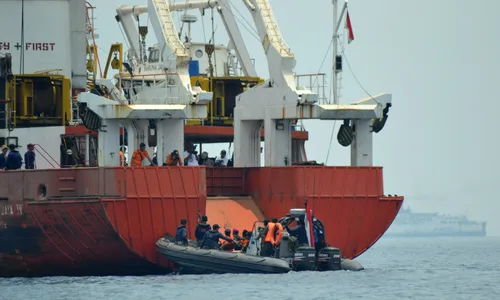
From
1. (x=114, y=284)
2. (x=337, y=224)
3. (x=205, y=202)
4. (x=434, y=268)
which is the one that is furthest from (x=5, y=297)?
(x=434, y=268)

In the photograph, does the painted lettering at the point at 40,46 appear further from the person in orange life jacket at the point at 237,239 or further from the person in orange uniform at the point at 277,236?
the person in orange uniform at the point at 277,236

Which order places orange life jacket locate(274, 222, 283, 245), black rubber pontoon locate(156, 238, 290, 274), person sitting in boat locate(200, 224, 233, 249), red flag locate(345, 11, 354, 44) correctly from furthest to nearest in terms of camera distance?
1. red flag locate(345, 11, 354, 44)
2. person sitting in boat locate(200, 224, 233, 249)
3. orange life jacket locate(274, 222, 283, 245)
4. black rubber pontoon locate(156, 238, 290, 274)

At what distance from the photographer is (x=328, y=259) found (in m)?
38.6

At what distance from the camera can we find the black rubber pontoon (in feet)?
123

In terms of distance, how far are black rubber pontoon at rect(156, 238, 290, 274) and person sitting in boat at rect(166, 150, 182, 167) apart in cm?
262

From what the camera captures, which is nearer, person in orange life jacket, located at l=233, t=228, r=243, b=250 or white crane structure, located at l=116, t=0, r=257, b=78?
person in orange life jacket, located at l=233, t=228, r=243, b=250

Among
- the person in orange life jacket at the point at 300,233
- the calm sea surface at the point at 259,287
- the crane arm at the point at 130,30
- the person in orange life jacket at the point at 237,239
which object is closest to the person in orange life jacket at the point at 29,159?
the calm sea surface at the point at 259,287

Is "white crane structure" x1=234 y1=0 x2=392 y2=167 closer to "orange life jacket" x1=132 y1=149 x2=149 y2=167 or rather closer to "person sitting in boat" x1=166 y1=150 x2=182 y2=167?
"person sitting in boat" x1=166 y1=150 x2=182 y2=167

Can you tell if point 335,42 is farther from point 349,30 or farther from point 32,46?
point 32,46

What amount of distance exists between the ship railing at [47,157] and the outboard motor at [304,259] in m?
9.77

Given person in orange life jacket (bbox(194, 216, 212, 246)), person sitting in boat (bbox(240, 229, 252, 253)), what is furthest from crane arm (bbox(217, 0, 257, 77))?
person in orange life jacket (bbox(194, 216, 212, 246))

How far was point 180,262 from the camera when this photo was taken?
38.7 m

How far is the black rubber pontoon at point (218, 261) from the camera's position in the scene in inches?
1474

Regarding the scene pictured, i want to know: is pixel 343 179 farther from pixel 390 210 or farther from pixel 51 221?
pixel 51 221
